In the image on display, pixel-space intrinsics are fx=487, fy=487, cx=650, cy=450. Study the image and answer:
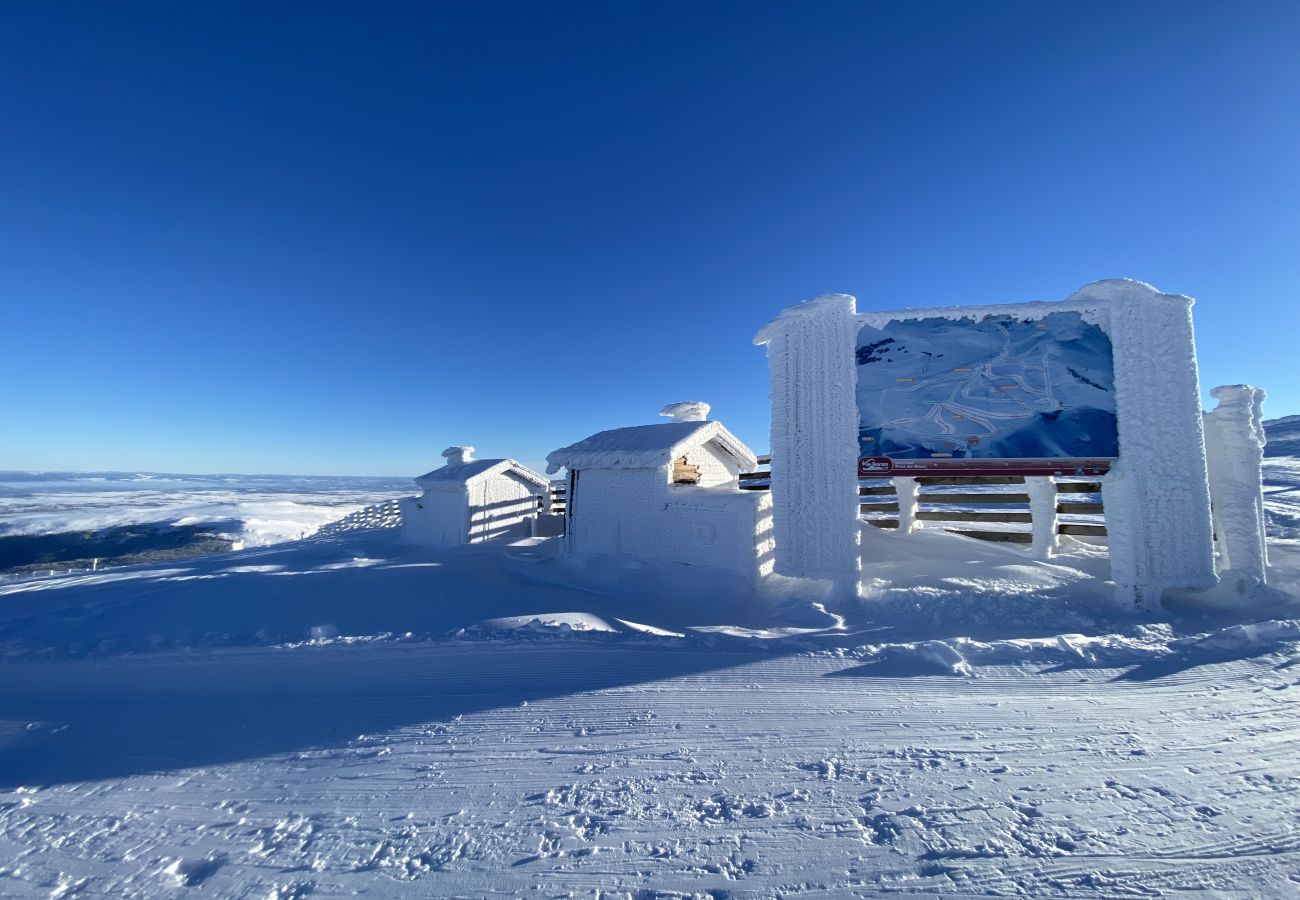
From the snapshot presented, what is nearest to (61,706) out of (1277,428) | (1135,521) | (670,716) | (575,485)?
(670,716)

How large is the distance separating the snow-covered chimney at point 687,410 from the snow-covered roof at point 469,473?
5.85m

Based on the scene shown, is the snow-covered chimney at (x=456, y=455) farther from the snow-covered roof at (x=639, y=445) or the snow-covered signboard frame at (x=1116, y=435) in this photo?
the snow-covered signboard frame at (x=1116, y=435)

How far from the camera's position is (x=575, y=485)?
1218cm

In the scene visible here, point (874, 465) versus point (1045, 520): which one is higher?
point (874, 465)

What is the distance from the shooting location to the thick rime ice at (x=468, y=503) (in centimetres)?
1459

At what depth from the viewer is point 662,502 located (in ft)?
34.5

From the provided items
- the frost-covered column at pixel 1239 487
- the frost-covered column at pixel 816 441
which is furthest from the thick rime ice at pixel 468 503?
the frost-covered column at pixel 1239 487

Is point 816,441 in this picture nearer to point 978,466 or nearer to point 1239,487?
point 978,466

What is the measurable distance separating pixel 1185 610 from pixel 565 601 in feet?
34.1

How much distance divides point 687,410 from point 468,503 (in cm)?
704

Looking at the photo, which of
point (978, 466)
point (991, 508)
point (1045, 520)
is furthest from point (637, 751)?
point (991, 508)

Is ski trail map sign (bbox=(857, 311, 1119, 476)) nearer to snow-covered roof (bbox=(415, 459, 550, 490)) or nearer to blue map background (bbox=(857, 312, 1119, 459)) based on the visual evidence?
blue map background (bbox=(857, 312, 1119, 459))

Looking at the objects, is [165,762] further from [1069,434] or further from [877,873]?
[1069,434]

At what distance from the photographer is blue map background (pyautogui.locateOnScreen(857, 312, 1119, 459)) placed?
338 inches
